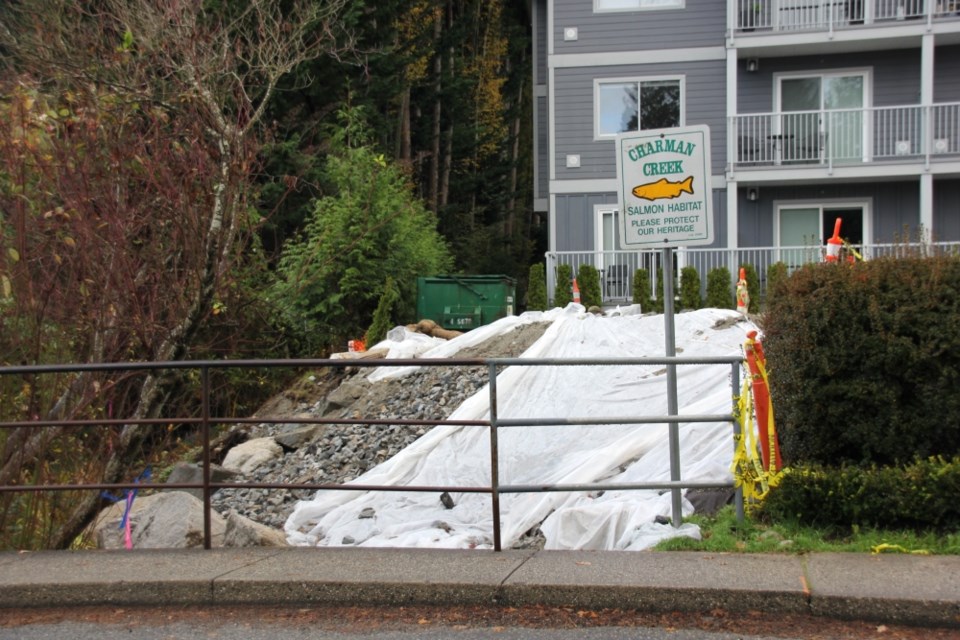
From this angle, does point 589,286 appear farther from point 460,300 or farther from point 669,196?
point 669,196

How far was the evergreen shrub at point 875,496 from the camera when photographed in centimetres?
524

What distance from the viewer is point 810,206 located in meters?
19.8

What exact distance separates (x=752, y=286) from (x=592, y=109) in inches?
225

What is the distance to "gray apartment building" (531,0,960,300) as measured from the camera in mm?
18688

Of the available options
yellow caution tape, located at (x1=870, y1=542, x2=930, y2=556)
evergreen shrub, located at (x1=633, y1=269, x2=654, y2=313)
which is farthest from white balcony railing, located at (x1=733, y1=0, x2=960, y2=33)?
yellow caution tape, located at (x1=870, y1=542, x2=930, y2=556)

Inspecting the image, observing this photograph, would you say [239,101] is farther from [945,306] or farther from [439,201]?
[439,201]

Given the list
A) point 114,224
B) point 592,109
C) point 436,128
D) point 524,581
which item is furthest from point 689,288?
point 436,128

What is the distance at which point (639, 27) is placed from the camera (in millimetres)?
20125

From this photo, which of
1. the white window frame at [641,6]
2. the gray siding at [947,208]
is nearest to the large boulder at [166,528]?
the white window frame at [641,6]

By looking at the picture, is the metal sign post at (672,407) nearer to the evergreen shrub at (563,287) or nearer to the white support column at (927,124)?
the evergreen shrub at (563,287)

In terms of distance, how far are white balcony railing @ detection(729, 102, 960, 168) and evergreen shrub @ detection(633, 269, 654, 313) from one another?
11.2 ft

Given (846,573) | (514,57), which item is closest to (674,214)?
(846,573)

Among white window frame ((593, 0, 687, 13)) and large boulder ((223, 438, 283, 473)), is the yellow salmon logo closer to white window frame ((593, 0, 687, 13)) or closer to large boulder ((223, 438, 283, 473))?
large boulder ((223, 438, 283, 473))

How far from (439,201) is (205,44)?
2516cm
